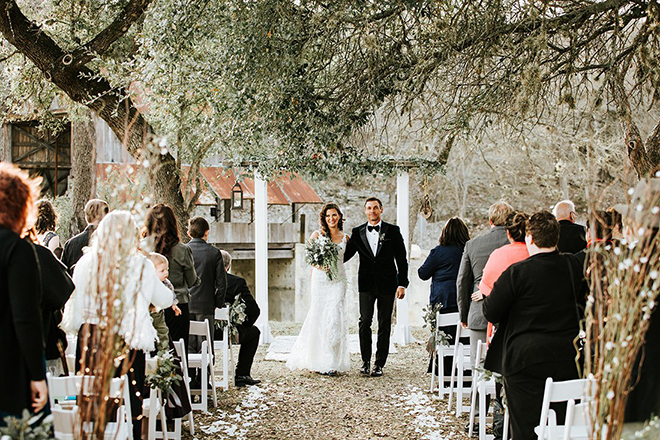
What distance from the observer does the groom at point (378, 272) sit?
859 cm

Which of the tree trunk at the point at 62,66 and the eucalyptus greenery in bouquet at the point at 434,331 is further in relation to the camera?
the tree trunk at the point at 62,66

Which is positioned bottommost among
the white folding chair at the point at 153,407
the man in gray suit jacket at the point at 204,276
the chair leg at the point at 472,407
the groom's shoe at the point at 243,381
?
the groom's shoe at the point at 243,381

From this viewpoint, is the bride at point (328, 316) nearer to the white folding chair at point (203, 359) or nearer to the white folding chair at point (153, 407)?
the white folding chair at point (203, 359)

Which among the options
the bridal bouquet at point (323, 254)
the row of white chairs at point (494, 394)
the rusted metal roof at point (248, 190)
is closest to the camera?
the row of white chairs at point (494, 394)

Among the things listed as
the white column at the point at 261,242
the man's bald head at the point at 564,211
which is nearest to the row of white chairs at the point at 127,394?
the white column at the point at 261,242

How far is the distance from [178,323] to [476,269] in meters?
2.48

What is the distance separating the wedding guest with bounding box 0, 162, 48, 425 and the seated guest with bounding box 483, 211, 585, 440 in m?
2.50

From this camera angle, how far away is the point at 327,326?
8695 mm

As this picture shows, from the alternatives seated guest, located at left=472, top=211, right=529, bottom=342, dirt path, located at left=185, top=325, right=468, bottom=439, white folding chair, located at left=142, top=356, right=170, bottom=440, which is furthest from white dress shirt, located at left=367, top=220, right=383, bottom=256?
white folding chair, located at left=142, top=356, right=170, bottom=440

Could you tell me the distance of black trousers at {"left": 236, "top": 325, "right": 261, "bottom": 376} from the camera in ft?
25.9

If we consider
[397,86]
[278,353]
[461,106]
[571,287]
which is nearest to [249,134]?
[397,86]

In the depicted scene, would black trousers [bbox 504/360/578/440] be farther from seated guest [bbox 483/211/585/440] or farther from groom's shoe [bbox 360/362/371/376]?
groom's shoe [bbox 360/362/371/376]

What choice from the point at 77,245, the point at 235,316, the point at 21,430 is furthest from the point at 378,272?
the point at 21,430

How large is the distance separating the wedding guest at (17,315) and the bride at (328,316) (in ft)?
18.7
